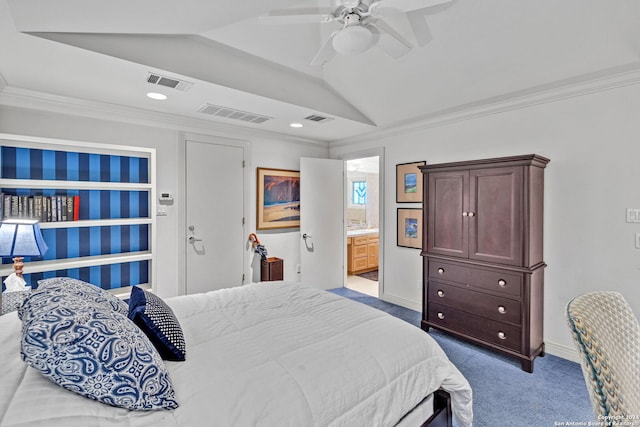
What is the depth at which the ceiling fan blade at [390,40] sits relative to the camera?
1.92 m

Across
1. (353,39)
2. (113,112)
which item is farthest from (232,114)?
(353,39)

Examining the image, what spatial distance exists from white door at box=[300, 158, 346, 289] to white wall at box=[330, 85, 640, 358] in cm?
214

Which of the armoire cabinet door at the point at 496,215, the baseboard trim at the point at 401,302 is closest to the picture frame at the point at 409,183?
the armoire cabinet door at the point at 496,215

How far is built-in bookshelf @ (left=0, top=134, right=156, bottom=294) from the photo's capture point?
A: 2.64 m

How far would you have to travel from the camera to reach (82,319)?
3.49 feet

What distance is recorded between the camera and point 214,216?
3887mm

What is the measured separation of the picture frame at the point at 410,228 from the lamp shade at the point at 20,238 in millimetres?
3657

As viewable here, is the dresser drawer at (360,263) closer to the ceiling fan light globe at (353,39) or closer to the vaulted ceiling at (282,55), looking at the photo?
the vaulted ceiling at (282,55)

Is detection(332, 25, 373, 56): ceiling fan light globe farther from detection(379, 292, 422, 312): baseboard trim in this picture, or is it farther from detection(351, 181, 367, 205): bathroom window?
detection(351, 181, 367, 205): bathroom window

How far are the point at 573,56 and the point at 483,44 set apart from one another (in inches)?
26.6

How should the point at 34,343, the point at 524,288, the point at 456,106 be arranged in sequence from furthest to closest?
the point at 456,106, the point at 524,288, the point at 34,343

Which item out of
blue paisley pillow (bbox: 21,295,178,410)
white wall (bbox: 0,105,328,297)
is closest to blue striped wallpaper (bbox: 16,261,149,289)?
white wall (bbox: 0,105,328,297)

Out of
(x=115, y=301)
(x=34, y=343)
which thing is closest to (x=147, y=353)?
(x=34, y=343)

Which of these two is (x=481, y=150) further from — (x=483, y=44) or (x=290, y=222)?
(x=290, y=222)
